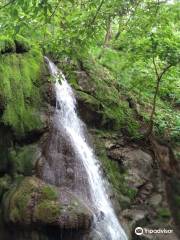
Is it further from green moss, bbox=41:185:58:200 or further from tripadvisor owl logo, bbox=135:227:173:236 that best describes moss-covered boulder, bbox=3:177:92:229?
tripadvisor owl logo, bbox=135:227:173:236

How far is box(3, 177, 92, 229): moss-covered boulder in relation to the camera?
6148 millimetres

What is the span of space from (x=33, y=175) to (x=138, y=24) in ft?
12.0

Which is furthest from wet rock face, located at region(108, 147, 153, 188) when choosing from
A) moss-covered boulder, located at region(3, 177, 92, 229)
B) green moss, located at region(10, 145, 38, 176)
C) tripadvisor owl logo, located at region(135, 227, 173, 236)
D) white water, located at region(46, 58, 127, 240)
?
moss-covered boulder, located at region(3, 177, 92, 229)

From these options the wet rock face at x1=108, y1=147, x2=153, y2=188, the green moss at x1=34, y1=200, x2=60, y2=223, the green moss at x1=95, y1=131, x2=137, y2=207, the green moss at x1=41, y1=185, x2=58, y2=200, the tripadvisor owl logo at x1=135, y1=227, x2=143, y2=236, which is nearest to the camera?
the green moss at x1=34, y1=200, x2=60, y2=223

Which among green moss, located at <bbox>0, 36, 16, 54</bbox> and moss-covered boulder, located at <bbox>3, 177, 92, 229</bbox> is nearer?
moss-covered boulder, located at <bbox>3, 177, 92, 229</bbox>

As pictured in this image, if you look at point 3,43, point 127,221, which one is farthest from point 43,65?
point 127,221

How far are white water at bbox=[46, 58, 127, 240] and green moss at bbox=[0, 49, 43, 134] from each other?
1.95 feet

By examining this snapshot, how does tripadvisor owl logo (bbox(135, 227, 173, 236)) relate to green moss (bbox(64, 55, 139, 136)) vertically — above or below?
below

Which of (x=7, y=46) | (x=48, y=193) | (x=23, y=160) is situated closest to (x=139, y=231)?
(x=48, y=193)

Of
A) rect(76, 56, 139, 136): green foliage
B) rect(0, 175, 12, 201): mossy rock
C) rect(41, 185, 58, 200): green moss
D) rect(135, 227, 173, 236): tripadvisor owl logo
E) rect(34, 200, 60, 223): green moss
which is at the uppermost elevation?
rect(76, 56, 139, 136): green foliage

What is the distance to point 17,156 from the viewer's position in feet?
23.8

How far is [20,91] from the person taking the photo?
8.10 meters

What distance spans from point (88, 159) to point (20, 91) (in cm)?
205

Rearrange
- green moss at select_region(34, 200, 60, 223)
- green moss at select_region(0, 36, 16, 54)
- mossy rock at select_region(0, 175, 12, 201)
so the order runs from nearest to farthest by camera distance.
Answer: green moss at select_region(34, 200, 60, 223) < mossy rock at select_region(0, 175, 12, 201) < green moss at select_region(0, 36, 16, 54)
